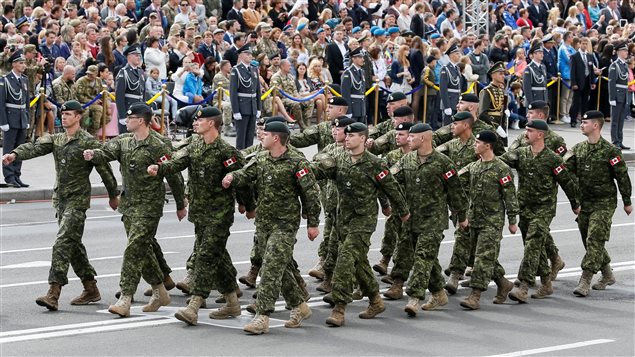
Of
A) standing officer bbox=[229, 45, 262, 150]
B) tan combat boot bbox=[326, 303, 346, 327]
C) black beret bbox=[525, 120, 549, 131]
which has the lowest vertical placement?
tan combat boot bbox=[326, 303, 346, 327]

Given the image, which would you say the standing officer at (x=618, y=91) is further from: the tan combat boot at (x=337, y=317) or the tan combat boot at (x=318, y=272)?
the tan combat boot at (x=337, y=317)

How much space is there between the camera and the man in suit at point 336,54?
30.1m

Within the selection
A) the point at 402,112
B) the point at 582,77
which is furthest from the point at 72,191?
the point at 582,77

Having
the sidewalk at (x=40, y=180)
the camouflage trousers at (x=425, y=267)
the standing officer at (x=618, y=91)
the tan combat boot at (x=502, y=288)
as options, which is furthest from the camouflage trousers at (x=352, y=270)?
the standing officer at (x=618, y=91)

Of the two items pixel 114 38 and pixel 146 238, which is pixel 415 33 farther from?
pixel 146 238

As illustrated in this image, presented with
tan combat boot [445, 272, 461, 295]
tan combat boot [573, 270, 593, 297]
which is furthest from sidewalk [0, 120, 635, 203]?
tan combat boot [573, 270, 593, 297]

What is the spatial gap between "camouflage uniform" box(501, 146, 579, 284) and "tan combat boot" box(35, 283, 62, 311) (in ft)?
16.0

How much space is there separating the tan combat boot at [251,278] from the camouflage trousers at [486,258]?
2.46 meters

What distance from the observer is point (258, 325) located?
543 inches

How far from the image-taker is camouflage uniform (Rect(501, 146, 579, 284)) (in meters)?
15.9

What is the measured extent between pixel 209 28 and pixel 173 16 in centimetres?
88

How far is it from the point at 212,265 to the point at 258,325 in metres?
0.99

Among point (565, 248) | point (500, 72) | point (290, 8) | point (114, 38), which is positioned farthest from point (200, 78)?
point (565, 248)

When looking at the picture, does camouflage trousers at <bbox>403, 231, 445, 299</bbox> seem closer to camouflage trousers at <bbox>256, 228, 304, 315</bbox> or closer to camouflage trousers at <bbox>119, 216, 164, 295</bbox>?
camouflage trousers at <bbox>256, 228, 304, 315</bbox>
